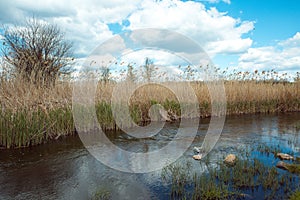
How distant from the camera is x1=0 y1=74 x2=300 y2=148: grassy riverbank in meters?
4.90

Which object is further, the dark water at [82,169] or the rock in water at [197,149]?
the rock in water at [197,149]

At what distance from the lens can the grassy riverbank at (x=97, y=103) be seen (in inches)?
193

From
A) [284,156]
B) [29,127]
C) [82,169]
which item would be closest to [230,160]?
[284,156]

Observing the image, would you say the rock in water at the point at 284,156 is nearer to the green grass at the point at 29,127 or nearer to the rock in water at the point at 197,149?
the rock in water at the point at 197,149

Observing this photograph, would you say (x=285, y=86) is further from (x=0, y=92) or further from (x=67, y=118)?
(x=0, y=92)

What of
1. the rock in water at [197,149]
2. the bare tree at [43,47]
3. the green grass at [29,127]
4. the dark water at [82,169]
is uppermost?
the bare tree at [43,47]

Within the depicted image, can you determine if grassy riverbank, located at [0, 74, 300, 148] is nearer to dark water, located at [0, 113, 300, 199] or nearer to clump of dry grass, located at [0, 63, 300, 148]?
clump of dry grass, located at [0, 63, 300, 148]

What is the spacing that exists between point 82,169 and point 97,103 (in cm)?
337

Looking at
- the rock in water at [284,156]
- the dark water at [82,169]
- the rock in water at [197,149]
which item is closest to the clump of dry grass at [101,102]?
the dark water at [82,169]

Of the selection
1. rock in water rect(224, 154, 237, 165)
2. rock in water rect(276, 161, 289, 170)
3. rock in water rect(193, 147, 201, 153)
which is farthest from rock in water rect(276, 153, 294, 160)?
rock in water rect(193, 147, 201, 153)

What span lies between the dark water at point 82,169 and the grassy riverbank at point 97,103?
0.35 metres

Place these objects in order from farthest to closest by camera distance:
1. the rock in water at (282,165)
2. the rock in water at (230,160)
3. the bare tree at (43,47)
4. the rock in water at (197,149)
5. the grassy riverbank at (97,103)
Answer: the bare tree at (43,47), the grassy riverbank at (97,103), the rock in water at (197,149), the rock in water at (230,160), the rock in water at (282,165)

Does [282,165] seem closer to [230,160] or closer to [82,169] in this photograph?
[230,160]

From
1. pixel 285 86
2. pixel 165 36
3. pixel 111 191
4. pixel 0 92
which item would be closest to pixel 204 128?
pixel 165 36
